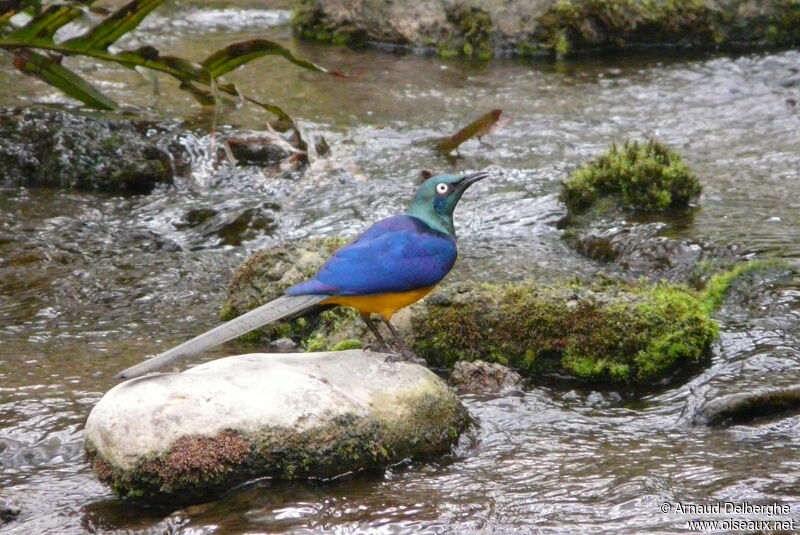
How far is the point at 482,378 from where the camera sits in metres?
5.64

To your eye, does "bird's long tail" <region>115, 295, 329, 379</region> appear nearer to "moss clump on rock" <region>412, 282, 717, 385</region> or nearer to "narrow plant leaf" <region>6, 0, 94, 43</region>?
"moss clump on rock" <region>412, 282, 717, 385</region>

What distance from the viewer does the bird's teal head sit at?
5484 millimetres

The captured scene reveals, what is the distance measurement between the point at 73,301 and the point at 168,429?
3003 millimetres

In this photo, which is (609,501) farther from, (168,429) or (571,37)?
(571,37)

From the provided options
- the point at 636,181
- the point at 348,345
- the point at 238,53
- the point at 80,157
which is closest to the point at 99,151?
the point at 80,157

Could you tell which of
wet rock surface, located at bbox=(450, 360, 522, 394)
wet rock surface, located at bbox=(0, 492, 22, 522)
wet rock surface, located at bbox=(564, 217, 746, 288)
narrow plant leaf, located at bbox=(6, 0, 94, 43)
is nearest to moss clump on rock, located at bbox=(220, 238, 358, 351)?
wet rock surface, located at bbox=(450, 360, 522, 394)

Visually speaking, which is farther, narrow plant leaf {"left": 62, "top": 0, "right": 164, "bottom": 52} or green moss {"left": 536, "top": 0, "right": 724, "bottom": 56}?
green moss {"left": 536, "top": 0, "right": 724, "bottom": 56}

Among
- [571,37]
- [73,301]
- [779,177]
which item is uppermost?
[571,37]

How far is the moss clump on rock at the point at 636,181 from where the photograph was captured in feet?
26.4

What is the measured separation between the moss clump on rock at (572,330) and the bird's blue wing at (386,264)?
703 mm

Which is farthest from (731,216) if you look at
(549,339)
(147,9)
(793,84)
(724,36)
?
(724,36)

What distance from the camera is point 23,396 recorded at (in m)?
5.37

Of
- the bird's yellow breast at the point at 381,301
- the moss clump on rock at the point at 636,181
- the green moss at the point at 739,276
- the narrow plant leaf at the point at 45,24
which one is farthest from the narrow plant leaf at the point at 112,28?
the green moss at the point at 739,276

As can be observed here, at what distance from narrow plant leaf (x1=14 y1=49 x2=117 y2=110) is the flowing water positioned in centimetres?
74
